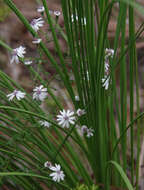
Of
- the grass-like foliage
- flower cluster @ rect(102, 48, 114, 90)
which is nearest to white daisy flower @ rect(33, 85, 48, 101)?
the grass-like foliage

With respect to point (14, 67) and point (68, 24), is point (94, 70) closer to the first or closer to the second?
point (68, 24)

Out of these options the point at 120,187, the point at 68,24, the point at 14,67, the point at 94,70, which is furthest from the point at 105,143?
the point at 14,67

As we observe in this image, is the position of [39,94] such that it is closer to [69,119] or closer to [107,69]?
[69,119]

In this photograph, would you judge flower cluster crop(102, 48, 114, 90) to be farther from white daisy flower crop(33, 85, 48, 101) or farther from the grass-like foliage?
white daisy flower crop(33, 85, 48, 101)

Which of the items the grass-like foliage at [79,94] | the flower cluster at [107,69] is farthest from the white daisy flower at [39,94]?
the flower cluster at [107,69]

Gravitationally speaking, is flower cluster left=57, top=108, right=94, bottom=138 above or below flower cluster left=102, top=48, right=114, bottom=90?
below

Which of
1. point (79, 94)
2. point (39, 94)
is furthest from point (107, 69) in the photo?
point (39, 94)

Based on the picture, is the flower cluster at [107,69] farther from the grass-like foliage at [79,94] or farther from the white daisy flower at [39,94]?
the white daisy flower at [39,94]

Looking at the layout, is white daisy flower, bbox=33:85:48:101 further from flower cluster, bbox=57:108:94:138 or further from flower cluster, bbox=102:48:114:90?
flower cluster, bbox=102:48:114:90

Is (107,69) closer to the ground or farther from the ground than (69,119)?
farther from the ground

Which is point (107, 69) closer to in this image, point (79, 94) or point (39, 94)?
point (79, 94)

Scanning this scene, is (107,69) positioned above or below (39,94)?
above

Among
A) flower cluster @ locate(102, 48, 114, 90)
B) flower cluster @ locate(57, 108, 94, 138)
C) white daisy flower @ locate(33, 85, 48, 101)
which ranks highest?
flower cluster @ locate(102, 48, 114, 90)
